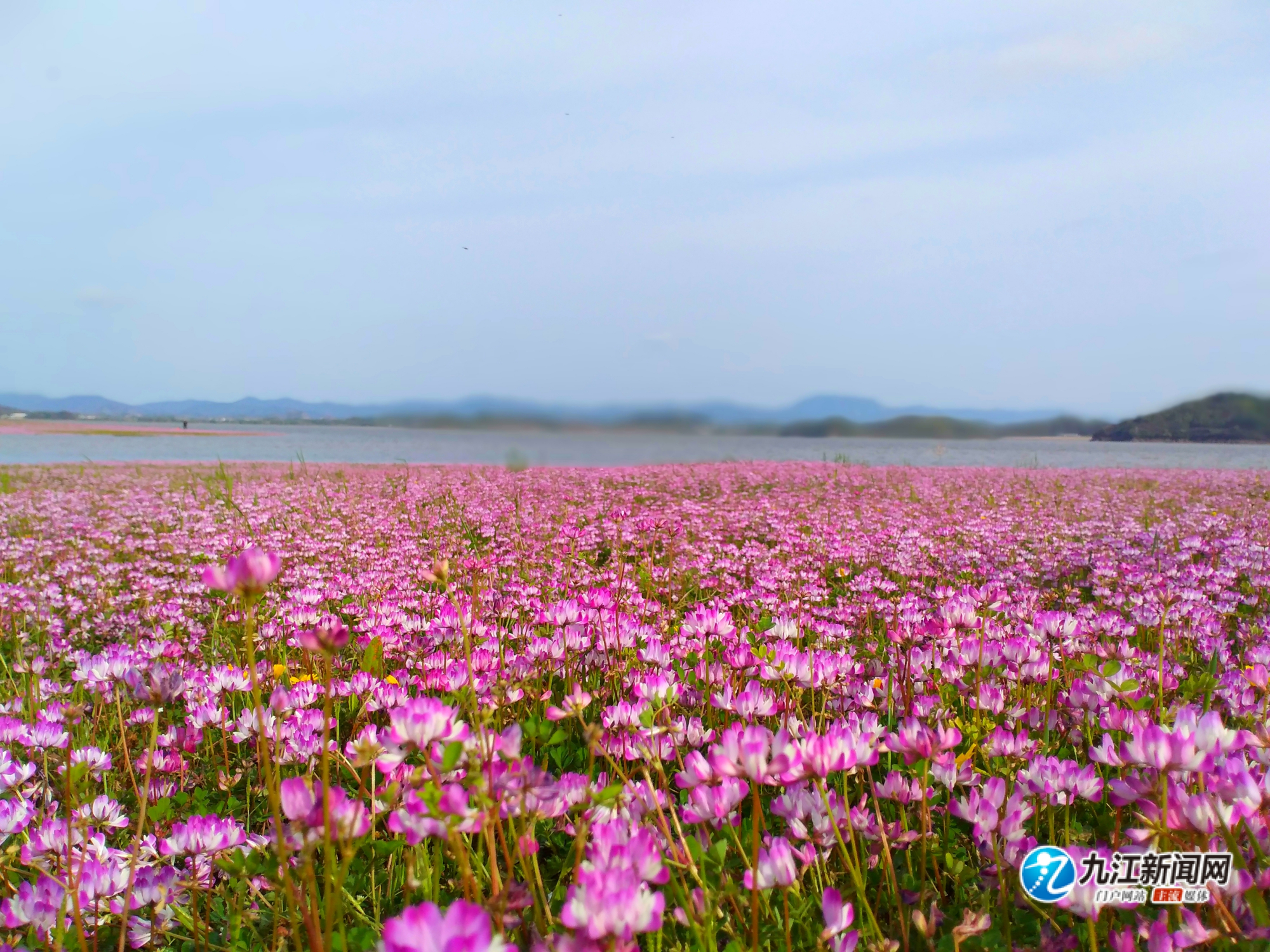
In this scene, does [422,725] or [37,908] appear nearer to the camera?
[422,725]

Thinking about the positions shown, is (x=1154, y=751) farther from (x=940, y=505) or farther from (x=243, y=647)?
(x=940, y=505)

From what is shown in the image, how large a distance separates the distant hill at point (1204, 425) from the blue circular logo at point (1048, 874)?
54242 millimetres

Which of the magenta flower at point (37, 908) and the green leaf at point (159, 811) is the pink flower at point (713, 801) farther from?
the green leaf at point (159, 811)

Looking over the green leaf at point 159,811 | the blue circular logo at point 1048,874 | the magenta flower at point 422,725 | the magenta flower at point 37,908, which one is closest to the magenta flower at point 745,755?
the magenta flower at point 422,725

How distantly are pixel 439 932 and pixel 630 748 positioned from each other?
103cm

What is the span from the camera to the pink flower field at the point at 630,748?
1.29 meters

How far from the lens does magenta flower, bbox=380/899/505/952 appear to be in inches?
32.9

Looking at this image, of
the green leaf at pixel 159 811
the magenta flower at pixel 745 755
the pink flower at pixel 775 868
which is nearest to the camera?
the magenta flower at pixel 745 755

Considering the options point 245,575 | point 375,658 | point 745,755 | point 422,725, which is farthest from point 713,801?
point 375,658

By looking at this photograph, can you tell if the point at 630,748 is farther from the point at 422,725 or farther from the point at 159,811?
the point at 159,811

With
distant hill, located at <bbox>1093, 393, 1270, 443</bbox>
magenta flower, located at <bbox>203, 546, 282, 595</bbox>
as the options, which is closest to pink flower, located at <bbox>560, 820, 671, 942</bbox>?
magenta flower, located at <bbox>203, 546, 282, 595</bbox>

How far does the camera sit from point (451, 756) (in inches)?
40.3

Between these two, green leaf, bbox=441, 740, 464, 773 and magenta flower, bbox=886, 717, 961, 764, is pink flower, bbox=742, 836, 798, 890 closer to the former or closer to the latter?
magenta flower, bbox=886, 717, 961, 764

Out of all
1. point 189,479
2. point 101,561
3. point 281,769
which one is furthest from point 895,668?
point 189,479
